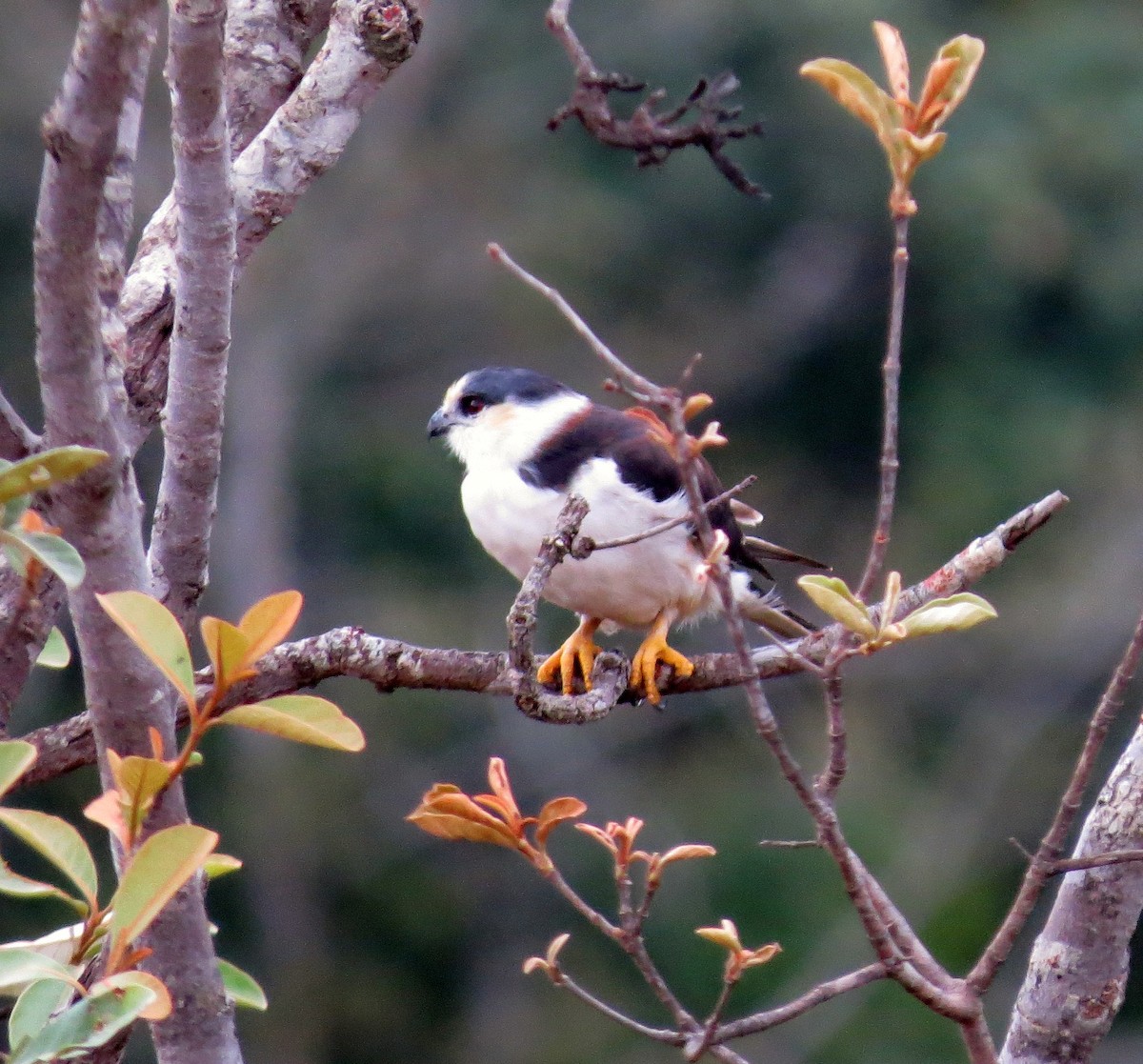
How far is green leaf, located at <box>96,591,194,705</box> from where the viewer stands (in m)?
1.72

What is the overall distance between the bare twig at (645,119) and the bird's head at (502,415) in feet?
4.38

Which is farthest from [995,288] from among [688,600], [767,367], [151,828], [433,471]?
[151,828]

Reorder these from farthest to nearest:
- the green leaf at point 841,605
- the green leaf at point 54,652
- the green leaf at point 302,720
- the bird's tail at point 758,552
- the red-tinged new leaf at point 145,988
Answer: the bird's tail at point 758,552, the green leaf at point 54,652, the green leaf at point 841,605, the green leaf at point 302,720, the red-tinged new leaf at point 145,988

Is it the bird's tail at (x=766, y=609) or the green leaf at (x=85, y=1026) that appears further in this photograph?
the bird's tail at (x=766, y=609)

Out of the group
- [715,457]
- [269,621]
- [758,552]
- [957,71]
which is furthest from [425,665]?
[715,457]

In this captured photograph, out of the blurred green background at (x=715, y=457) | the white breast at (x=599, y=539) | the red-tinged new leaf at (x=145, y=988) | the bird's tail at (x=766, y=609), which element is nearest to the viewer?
the red-tinged new leaf at (x=145, y=988)

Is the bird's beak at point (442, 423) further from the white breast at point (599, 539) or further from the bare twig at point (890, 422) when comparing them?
the bare twig at point (890, 422)

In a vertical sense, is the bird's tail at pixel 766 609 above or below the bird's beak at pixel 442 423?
below

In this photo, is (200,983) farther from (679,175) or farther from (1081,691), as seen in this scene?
(679,175)

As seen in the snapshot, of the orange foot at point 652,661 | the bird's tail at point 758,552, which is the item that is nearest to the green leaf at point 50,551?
the orange foot at point 652,661

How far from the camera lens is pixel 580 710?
3146mm

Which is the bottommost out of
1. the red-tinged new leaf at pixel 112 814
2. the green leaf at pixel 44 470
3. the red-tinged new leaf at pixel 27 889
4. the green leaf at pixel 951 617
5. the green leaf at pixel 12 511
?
the red-tinged new leaf at pixel 27 889

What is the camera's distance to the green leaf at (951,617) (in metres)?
1.99

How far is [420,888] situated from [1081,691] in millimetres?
5540
